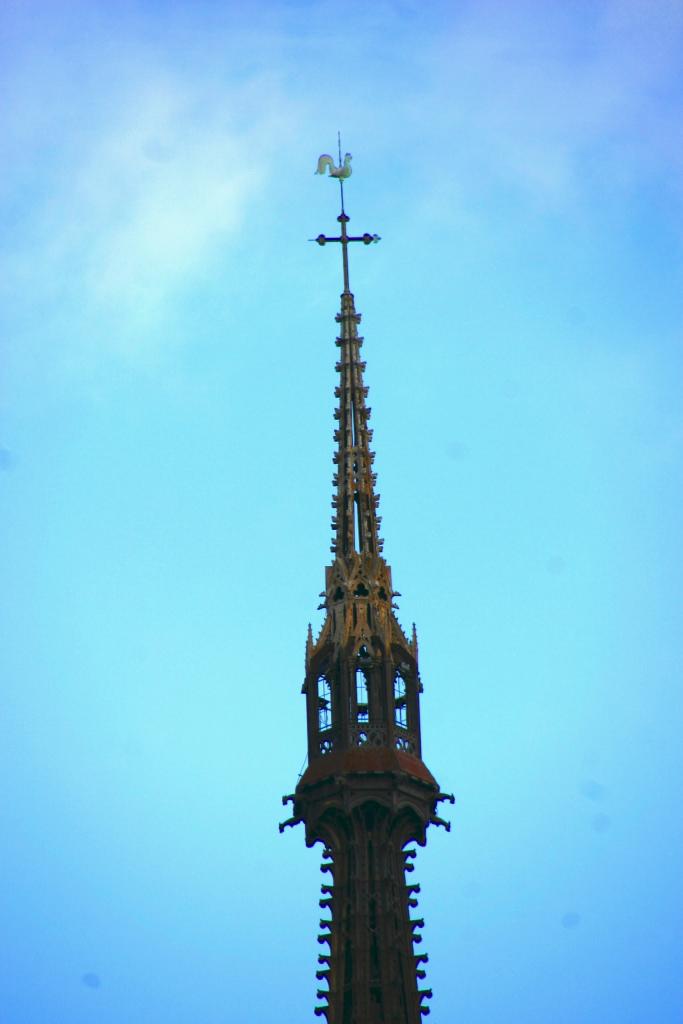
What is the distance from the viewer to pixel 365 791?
14138 cm

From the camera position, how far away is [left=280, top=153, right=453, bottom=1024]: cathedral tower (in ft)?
456

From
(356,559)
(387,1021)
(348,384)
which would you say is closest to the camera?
(387,1021)

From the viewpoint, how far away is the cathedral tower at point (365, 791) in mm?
139125

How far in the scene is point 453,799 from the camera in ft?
476

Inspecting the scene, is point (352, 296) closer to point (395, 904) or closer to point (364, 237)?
point (364, 237)

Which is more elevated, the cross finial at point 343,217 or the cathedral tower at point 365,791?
the cross finial at point 343,217

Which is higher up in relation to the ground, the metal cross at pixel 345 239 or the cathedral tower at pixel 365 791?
the metal cross at pixel 345 239

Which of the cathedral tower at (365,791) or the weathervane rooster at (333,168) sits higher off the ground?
the weathervane rooster at (333,168)

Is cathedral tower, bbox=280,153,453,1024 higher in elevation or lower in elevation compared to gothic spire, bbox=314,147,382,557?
lower

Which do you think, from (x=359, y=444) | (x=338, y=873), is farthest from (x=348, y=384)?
(x=338, y=873)

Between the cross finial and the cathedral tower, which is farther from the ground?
the cross finial

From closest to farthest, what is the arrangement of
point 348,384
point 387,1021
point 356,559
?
point 387,1021
point 356,559
point 348,384

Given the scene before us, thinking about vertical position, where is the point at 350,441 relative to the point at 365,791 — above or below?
above

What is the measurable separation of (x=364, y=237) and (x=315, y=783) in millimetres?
36176
